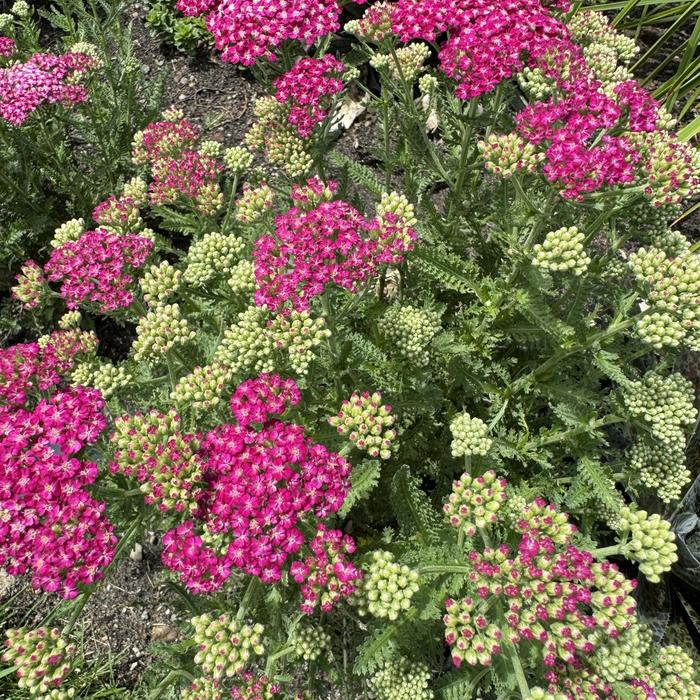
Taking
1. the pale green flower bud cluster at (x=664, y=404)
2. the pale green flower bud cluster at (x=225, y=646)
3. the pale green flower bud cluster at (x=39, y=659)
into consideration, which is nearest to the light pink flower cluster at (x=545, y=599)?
the pale green flower bud cluster at (x=225, y=646)

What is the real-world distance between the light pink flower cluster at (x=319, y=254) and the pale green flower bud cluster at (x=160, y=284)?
61 cm

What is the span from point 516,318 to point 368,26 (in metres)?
2.34

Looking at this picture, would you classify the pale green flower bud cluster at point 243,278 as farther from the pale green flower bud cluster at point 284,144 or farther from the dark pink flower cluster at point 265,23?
the dark pink flower cluster at point 265,23

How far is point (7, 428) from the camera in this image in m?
2.85

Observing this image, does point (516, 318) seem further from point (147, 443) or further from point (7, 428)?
point (7, 428)

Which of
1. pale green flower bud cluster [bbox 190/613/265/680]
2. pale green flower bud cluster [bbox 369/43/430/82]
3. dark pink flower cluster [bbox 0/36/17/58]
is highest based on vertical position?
pale green flower bud cluster [bbox 369/43/430/82]

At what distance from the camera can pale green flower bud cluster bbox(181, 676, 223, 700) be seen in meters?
2.81

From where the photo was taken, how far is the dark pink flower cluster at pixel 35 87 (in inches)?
184

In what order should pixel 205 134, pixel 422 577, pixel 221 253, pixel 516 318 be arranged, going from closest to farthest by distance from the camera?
1. pixel 422 577
2. pixel 221 253
3. pixel 516 318
4. pixel 205 134

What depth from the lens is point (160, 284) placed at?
3613 mm

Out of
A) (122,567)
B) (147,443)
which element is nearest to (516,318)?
(147,443)

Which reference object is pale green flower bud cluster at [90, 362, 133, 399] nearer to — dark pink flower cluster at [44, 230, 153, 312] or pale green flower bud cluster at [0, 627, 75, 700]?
dark pink flower cluster at [44, 230, 153, 312]

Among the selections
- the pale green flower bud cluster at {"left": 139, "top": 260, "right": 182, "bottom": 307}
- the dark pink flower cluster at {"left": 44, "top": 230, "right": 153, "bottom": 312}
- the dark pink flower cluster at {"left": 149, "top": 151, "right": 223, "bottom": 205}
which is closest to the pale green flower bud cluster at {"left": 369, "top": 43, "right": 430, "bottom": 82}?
the dark pink flower cluster at {"left": 149, "top": 151, "right": 223, "bottom": 205}

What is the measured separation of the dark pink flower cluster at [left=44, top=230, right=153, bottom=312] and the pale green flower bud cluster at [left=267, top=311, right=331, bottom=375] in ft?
3.66
